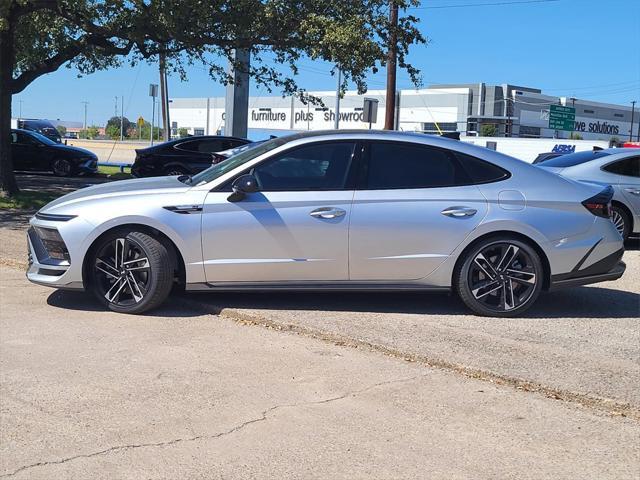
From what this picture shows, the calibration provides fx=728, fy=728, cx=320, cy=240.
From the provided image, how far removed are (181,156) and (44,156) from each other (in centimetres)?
474

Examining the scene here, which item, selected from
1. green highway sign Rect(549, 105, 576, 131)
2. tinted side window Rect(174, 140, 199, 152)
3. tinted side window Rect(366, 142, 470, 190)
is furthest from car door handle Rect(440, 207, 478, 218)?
green highway sign Rect(549, 105, 576, 131)

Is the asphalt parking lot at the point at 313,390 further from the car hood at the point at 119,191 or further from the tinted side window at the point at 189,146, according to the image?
the tinted side window at the point at 189,146

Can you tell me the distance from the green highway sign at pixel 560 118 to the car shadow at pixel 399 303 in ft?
212

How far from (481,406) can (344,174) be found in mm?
2598

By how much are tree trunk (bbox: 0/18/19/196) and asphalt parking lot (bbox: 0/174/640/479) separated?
8.09m

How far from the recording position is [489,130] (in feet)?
227

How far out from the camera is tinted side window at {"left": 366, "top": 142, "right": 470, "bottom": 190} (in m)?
6.42

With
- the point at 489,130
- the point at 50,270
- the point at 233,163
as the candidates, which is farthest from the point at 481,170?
the point at 489,130

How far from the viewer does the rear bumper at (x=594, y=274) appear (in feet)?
21.4

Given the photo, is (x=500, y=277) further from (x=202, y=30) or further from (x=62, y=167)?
(x=62, y=167)

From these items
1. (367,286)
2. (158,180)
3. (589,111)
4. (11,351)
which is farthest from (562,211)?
(589,111)

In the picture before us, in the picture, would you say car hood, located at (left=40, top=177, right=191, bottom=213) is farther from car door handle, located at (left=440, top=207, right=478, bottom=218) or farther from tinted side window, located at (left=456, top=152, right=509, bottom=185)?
tinted side window, located at (left=456, top=152, right=509, bottom=185)

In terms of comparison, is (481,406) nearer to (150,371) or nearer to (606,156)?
(150,371)

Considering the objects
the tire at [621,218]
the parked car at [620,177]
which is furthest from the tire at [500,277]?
the tire at [621,218]
